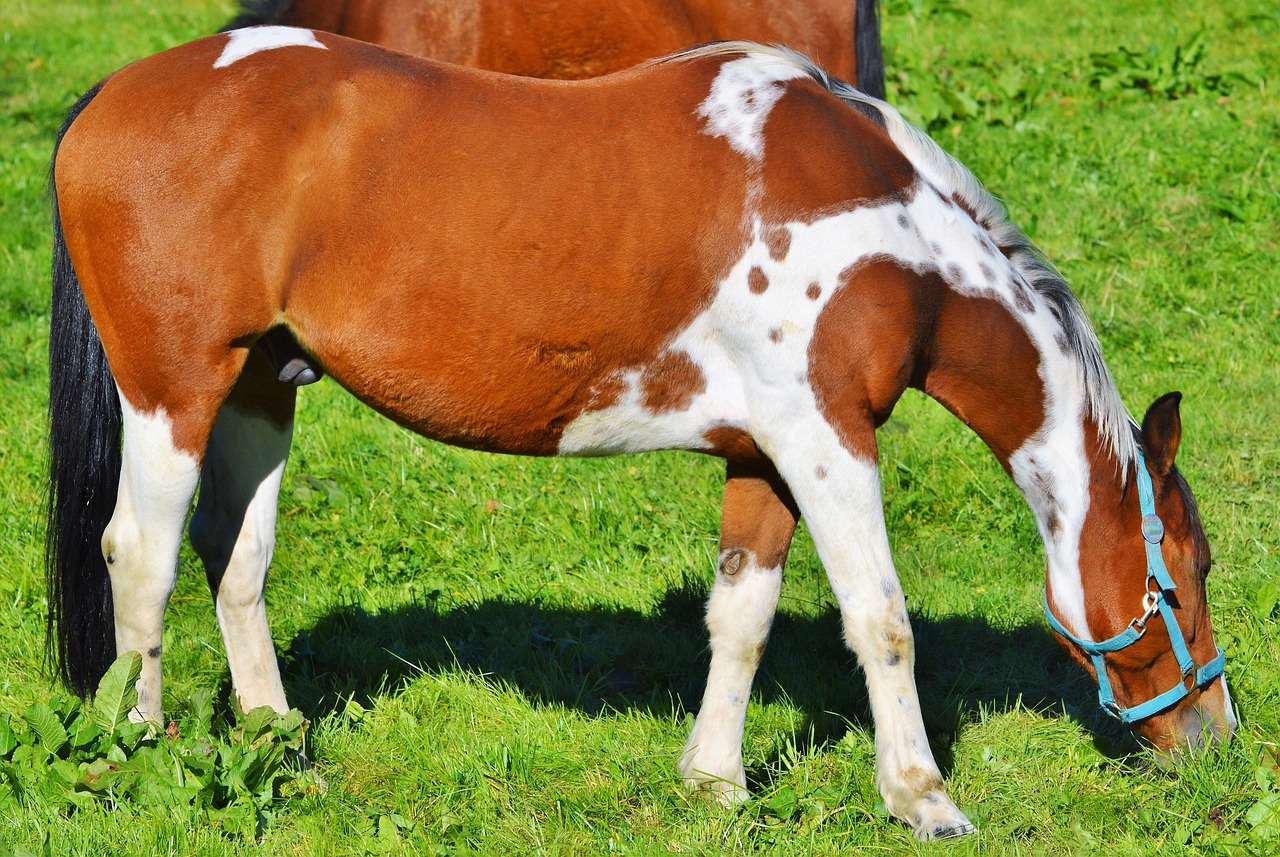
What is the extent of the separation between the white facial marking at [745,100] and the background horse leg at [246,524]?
56.2 inches

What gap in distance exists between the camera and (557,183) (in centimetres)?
290

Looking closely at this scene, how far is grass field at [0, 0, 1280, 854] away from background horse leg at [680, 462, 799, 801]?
15 cm

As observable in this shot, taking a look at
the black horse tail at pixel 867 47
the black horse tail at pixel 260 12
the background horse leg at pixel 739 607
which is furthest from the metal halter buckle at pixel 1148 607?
the black horse tail at pixel 260 12

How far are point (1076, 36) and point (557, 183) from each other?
9.06 m

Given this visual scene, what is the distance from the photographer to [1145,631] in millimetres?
3164

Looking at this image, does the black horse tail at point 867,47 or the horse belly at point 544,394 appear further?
the black horse tail at point 867,47

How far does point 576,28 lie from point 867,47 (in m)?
1.47

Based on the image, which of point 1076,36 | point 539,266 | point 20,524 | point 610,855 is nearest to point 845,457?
point 539,266

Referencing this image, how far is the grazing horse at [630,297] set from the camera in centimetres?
287

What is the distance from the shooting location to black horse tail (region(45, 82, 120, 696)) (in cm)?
333

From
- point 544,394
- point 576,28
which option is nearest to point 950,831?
point 544,394

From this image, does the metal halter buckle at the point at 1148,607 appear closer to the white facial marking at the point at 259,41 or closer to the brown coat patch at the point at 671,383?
the brown coat patch at the point at 671,383

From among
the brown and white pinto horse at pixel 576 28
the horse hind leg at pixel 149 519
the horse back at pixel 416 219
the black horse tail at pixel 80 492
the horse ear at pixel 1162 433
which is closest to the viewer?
the horse back at pixel 416 219

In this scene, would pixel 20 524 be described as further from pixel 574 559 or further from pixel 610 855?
pixel 610 855
